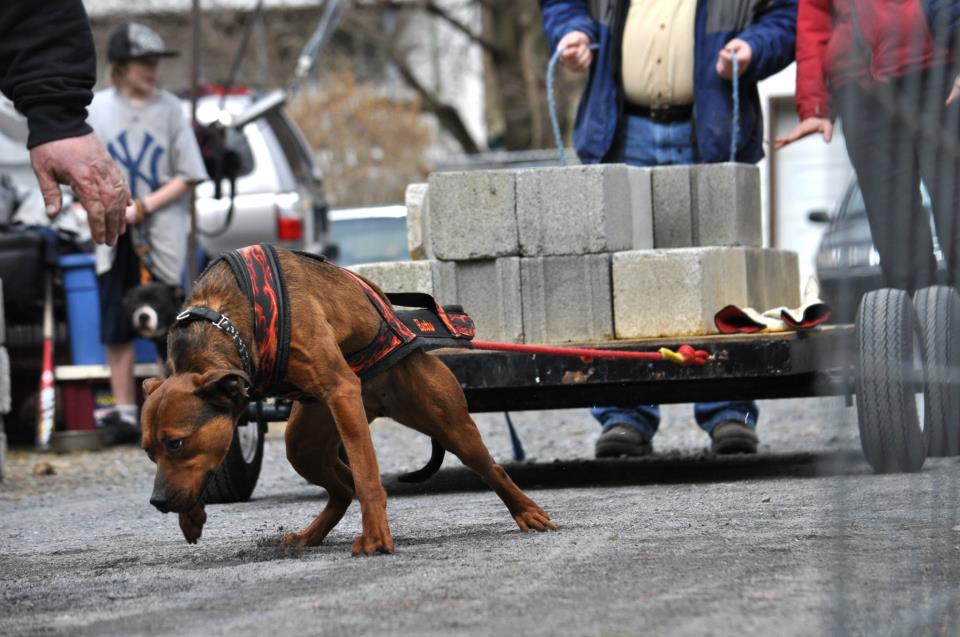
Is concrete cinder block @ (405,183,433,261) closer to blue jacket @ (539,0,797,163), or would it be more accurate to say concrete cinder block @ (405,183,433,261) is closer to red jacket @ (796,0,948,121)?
blue jacket @ (539,0,797,163)

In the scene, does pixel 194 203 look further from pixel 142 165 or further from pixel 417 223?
pixel 417 223

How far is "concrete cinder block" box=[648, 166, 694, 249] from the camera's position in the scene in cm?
721

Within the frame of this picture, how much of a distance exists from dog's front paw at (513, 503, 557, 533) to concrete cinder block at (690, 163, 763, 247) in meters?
2.35

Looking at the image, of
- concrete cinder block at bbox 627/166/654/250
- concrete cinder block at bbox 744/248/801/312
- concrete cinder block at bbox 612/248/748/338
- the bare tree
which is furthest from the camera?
the bare tree

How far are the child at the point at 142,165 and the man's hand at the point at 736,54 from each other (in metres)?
3.87

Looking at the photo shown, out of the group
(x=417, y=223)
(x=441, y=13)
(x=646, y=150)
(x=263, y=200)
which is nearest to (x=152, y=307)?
(x=417, y=223)

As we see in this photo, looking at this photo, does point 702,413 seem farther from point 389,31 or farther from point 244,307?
point 389,31

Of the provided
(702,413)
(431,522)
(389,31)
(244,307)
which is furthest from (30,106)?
(389,31)

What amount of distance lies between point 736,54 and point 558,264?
4.14 ft

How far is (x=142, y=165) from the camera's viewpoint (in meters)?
9.98

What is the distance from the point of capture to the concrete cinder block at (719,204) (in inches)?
281

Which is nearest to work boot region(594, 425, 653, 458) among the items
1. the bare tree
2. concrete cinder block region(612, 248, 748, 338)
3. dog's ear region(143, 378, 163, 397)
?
concrete cinder block region(612, 248, 748, 338)

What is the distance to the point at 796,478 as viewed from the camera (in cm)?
668

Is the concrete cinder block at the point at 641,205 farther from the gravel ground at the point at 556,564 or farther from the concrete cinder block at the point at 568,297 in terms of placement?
the gravel ground at the point at 556,564
